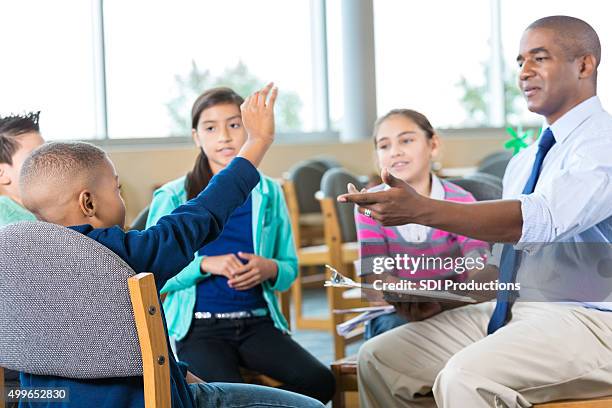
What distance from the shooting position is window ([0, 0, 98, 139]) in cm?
626

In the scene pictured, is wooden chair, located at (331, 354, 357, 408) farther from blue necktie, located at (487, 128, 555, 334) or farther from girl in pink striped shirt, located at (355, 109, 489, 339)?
blue necktie, located at (487, 128, 555, 334)

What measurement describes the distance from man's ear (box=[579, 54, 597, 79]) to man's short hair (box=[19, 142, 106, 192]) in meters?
1.20

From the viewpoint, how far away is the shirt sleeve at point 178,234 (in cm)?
162

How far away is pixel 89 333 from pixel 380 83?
704cm

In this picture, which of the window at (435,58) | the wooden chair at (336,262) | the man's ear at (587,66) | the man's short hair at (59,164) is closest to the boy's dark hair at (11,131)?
the man's short hair at (59,164)

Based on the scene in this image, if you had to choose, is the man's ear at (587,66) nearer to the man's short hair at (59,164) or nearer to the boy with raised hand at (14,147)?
the man's short hair at (59,164)

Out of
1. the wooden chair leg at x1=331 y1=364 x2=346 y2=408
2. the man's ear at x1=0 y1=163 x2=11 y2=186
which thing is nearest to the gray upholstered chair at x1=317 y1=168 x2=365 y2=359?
the wooden chair leg at x1=331 y1=364 x2=346 y2=408

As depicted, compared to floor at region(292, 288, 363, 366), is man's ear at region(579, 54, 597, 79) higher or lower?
higher

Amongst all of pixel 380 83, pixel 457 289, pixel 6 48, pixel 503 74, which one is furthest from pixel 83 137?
pixel 457 289

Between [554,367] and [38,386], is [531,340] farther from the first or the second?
[38,386]

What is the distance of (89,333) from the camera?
1505 millimetres

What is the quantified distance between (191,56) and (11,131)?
4915 millimetres

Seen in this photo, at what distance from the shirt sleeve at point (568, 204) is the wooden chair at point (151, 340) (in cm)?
84

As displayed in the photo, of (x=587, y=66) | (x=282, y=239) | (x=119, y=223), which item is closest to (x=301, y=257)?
(x=282, y=239)
